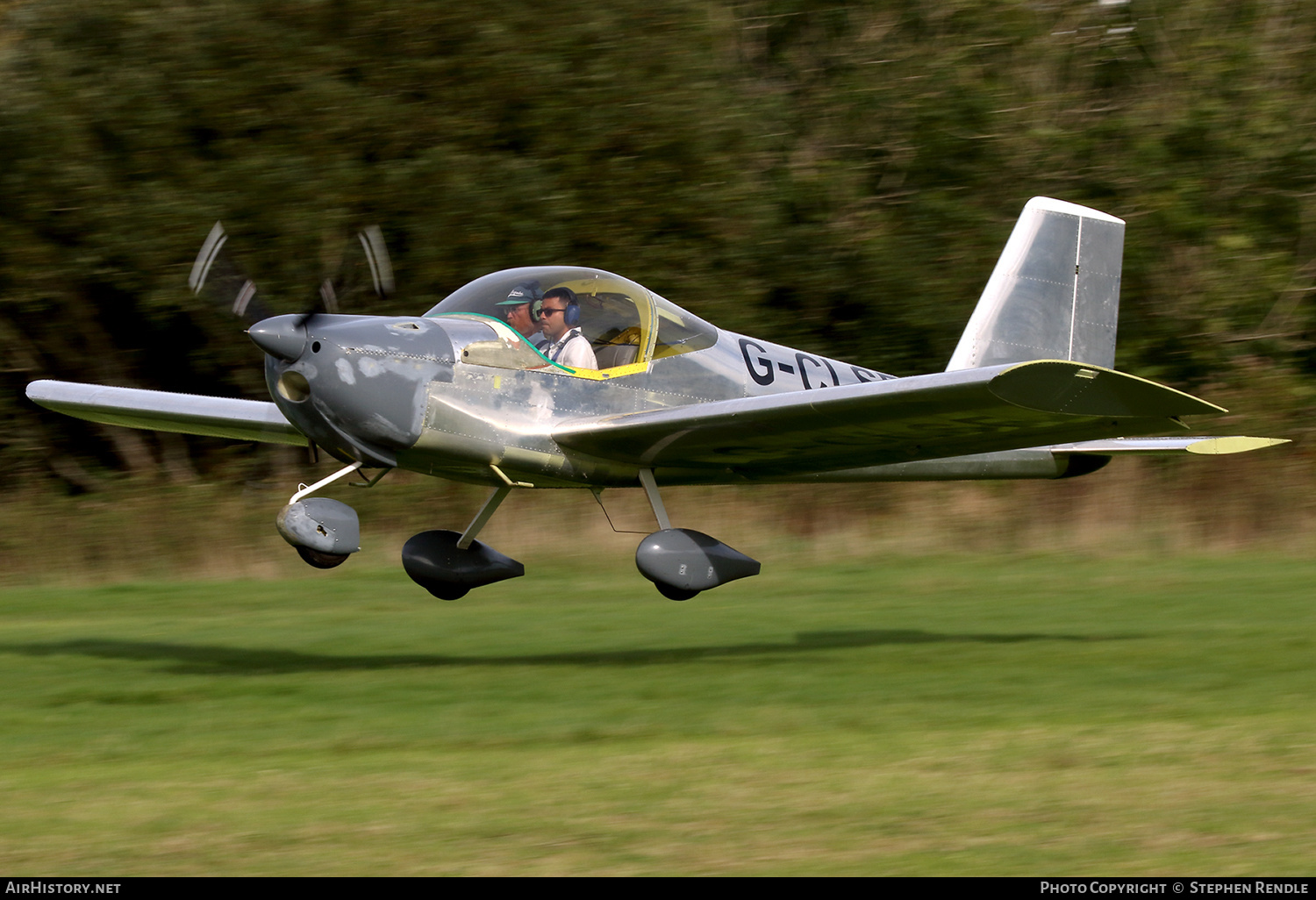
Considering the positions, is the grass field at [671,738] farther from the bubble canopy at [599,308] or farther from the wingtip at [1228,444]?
the bubble canopy at [599,308]

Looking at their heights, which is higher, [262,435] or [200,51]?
[200,51]

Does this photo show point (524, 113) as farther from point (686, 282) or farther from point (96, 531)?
point (96, 531)

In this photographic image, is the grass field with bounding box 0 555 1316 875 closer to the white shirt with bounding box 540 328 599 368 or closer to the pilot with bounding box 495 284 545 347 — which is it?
the white shirt with bounding box 540 328 599 368

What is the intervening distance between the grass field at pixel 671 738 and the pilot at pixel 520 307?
2128 millimetres

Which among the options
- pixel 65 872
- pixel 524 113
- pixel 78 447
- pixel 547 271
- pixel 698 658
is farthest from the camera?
pixel 78 447

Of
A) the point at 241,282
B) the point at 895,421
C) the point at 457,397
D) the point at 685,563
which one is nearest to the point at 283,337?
the point at 241,282

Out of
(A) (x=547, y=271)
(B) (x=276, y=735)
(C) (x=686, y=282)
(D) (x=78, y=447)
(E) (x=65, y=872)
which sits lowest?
(D) (x=78, y=447)

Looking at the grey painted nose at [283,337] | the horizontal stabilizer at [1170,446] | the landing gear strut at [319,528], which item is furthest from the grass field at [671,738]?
the grey painted nose at [283,337]

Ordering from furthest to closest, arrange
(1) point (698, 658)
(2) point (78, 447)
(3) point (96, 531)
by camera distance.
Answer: (2) point (78, 447), (3) point (96, 531), (1) point (698, 658)

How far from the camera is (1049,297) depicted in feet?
33.9

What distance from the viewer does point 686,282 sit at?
1775 centimetres

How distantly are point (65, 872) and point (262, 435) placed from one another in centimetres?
545

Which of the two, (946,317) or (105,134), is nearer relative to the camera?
(105,134)

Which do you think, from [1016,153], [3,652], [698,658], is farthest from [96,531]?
[1016,153]
